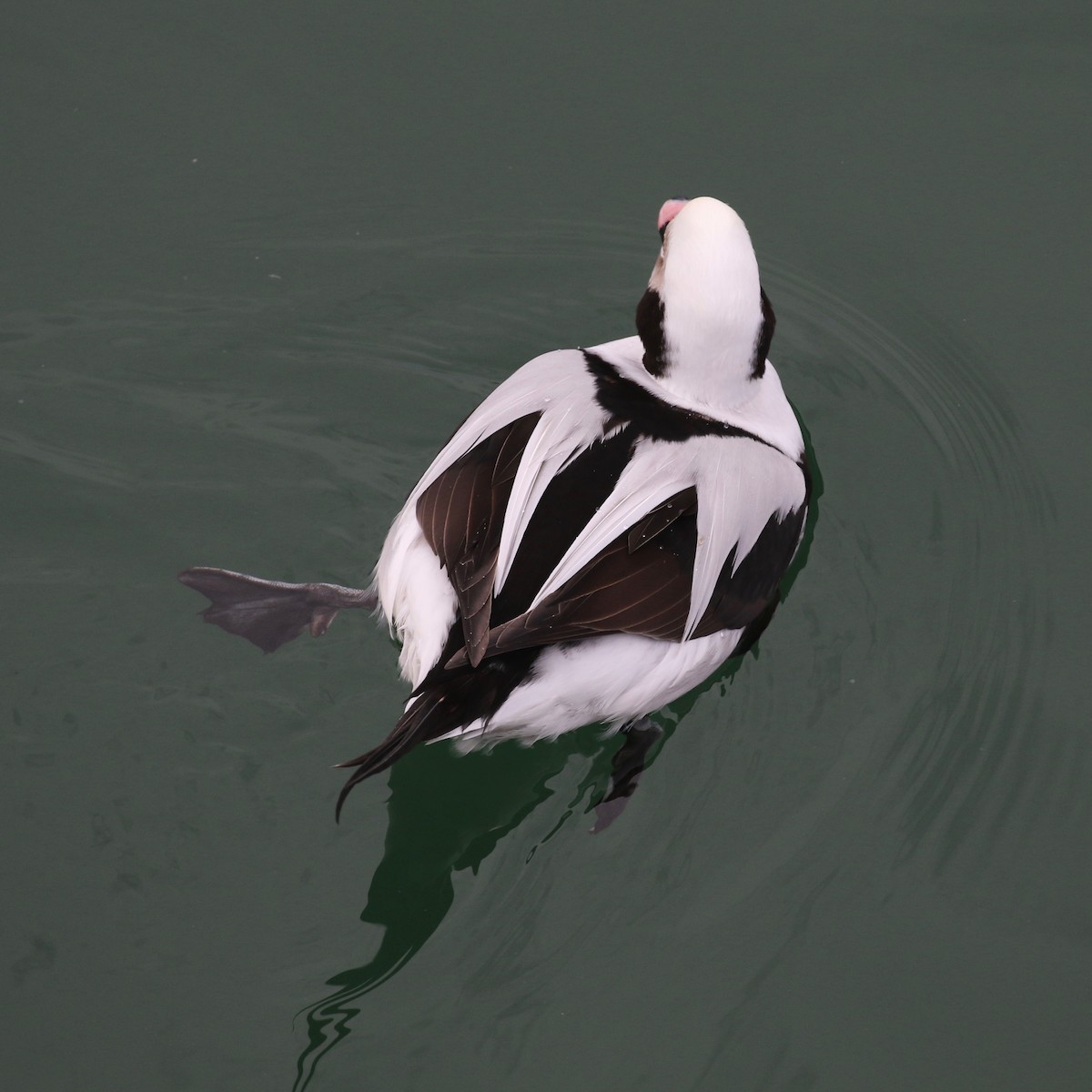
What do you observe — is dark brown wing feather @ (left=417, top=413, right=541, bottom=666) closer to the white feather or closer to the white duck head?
the white feather

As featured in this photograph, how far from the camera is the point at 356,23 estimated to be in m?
3.79

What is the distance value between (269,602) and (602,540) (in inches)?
33.0

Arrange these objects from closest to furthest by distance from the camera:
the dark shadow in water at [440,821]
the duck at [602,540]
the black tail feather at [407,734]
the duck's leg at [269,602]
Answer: the black tail feather at [407,734] < the duck at [602,540] < the dark shadow in water at [440,821] < the duck's leg at [269,602]

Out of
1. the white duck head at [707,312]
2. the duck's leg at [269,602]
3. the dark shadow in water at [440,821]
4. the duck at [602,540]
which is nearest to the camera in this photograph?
the duck at [602,540]

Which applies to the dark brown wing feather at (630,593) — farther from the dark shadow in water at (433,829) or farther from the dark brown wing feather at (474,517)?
the dark shadow in water at (433,829)

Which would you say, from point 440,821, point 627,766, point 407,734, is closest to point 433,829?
point 440,821

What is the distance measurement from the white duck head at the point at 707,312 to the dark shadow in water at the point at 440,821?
611mm

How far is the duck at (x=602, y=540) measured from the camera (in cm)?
228

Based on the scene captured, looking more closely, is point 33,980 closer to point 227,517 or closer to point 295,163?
point 227,517

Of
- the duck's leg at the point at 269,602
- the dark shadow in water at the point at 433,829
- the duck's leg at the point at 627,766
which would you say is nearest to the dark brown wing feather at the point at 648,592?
the duck's leg at the point at 627,766

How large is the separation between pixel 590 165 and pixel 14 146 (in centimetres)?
158

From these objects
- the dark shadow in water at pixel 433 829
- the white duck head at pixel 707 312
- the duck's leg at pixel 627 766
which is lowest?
the dark shadow in water at pixel 433 829

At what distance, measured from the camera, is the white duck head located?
8.23 ft

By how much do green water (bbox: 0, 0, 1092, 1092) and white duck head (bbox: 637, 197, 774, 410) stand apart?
0.57 metres
